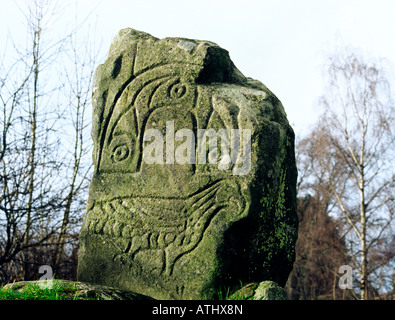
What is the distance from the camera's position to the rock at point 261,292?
3955 millimetres

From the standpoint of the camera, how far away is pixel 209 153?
4.44 m

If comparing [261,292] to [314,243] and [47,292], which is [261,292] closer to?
[47,292]

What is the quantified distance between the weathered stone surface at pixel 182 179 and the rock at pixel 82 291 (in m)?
0.46

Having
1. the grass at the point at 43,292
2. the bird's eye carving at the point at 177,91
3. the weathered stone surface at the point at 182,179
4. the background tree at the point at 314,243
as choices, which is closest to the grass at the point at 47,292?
the grass at the point at 43,292

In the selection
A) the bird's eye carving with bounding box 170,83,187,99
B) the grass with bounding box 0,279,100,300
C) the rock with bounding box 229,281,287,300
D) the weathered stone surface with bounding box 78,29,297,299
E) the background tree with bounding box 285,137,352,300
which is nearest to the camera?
the grass with bounding box 0,279,100,300

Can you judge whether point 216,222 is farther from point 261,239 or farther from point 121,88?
point 121,88

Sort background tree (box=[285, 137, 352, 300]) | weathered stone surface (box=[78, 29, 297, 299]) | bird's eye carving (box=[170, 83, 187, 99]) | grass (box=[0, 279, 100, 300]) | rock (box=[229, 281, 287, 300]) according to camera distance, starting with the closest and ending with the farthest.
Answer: grass (box=[0, 279, 100, 300]) → rock (box=[229, 281, 287, 300]) → weathered stone surface (box=[78, 29, 297, 299]) → bird's eye carving (box=[170, 83, 187, 99]) → background tree (box=[285, 137, 352, 300])

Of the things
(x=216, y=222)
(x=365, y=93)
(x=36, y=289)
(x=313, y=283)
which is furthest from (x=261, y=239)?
(x=313, y=283)

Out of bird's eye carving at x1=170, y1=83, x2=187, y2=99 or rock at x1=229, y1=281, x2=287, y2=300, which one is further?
bird's eye carving at x1=170, y1=83, x2=187, y2=99

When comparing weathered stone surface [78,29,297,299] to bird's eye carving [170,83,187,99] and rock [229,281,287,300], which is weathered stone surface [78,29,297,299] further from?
rock [229,281,287,300]

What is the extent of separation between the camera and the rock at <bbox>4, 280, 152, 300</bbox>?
3711 mm

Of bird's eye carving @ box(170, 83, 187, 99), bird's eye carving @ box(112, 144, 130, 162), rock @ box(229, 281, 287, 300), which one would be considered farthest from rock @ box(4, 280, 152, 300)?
bird's eye carving @ box(170, 83, 187, 99)

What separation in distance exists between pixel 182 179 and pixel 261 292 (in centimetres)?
118

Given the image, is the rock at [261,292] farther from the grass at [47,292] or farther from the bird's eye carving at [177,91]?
the bird's eye carving at [177,91]
